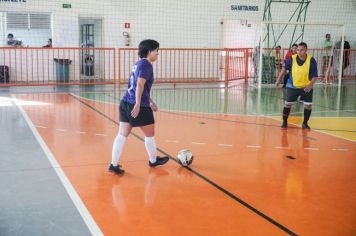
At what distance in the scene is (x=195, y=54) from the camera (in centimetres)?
2138

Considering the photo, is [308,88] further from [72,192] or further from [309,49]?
[309,49]

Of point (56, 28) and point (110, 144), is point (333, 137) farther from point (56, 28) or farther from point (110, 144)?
point (56, 28)

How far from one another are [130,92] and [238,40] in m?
21.2

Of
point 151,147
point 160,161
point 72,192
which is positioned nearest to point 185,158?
point 160,161

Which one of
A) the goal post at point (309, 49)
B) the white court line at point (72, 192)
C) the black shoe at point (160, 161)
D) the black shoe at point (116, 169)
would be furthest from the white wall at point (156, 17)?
the black shoe at point (116, 169)

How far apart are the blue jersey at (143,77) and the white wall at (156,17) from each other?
45.7ft

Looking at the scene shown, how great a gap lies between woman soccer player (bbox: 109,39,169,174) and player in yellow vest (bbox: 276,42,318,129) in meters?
4.24

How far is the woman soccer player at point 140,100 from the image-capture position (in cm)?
574

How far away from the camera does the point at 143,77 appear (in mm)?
5719

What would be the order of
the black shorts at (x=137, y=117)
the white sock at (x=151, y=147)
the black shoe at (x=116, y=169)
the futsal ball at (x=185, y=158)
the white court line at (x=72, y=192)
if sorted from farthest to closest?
the futsal ball at (x=185, y=158) → the white sock at (x=151, y=147) → the black shoe at (x=116, y=169) → the black shorts at (x=137, y=117) → the white court line at (x=72, y=192)

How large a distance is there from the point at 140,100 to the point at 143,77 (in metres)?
0.30

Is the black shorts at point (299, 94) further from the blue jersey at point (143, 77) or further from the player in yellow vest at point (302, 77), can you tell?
the blue jersey at point (143, 77)

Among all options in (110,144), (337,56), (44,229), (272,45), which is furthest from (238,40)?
(44,229)

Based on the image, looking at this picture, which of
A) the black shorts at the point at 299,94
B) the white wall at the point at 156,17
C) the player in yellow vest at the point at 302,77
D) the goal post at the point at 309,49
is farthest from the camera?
the goal post at the point at 309,49
